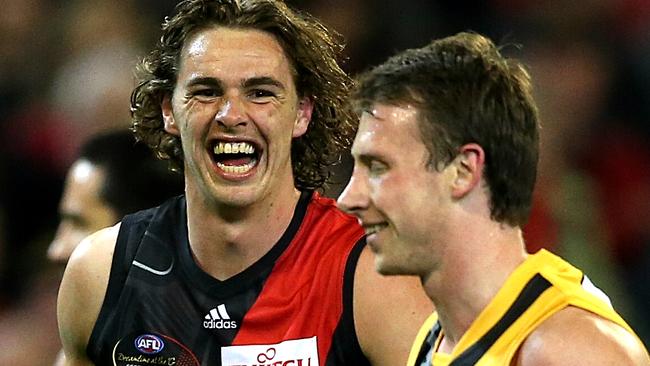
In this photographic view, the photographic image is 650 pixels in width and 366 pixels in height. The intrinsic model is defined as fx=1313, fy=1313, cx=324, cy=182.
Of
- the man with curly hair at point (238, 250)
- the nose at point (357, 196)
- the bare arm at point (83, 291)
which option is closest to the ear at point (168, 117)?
the man with curly hair at point (238, 250)

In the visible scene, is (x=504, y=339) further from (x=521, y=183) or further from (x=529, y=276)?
(x=521, y=183)

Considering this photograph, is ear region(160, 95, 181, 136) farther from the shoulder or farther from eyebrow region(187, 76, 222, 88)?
the shoulder

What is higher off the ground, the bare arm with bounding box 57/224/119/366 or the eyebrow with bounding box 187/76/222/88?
the eyebrow with bounding box 187/76/222/88

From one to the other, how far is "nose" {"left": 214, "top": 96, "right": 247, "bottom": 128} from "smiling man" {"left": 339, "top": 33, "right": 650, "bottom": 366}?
88 centimetres

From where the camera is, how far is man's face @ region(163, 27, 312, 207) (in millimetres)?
3539

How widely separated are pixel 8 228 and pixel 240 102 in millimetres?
2552

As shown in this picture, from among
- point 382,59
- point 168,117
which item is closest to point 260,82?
point 168,117

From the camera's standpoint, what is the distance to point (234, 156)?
141 inches

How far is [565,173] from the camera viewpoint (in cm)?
486

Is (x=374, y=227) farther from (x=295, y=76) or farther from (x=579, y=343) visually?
(x=295, y=76)

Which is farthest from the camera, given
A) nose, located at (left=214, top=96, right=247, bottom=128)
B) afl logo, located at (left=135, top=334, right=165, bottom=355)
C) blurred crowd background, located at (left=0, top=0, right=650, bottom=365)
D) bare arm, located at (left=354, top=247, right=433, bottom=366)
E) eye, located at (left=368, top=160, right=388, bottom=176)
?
blurred crowd background, located at (left=0, top=0, right=650, bottom=365)

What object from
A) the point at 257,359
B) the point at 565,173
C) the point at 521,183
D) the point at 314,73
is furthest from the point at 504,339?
the point at 565,173

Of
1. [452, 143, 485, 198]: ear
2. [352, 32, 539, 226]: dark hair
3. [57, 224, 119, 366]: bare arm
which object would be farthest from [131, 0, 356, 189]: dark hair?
[452, 143, 485, 198]: ear

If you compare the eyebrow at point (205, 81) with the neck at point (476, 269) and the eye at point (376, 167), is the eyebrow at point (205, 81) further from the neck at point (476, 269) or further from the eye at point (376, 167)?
the neck at point (476, 269)
